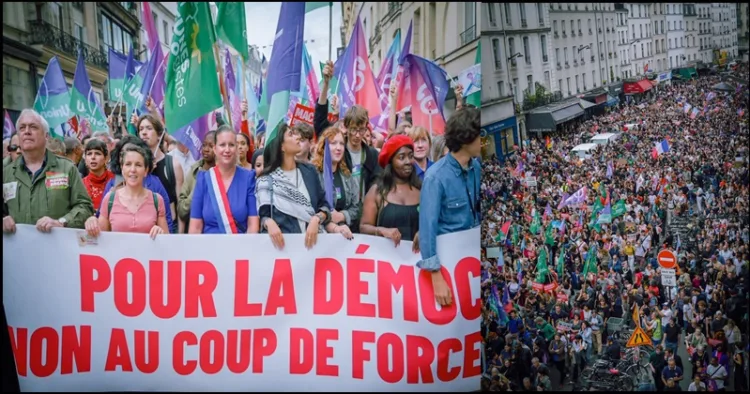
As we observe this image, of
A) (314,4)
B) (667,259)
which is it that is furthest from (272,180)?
(667,259)

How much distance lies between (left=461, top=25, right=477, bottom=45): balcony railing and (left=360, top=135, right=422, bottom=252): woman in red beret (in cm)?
69

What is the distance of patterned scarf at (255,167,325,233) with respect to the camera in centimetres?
412

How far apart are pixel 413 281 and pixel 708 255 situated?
1.82 m

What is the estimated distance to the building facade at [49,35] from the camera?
432cm

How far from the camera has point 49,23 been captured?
433cm

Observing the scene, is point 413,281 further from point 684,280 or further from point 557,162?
point 684,280

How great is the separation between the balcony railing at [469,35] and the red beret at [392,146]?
69cm

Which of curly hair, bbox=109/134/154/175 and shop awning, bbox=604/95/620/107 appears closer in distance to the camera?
curly hair, bbox=109/134/154/175

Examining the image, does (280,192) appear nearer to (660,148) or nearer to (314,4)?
(314,4)

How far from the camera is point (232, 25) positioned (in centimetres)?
421

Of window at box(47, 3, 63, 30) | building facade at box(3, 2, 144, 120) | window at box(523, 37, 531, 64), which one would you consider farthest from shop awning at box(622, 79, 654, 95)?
window at box(47, 3, 63, 30)

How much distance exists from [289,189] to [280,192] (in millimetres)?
54

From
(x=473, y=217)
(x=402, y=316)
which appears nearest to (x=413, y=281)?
(x=402, y=316)

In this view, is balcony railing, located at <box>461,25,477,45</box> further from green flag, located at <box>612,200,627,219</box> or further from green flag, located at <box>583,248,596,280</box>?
green flag, located at <box>583,248,596,280</box>
